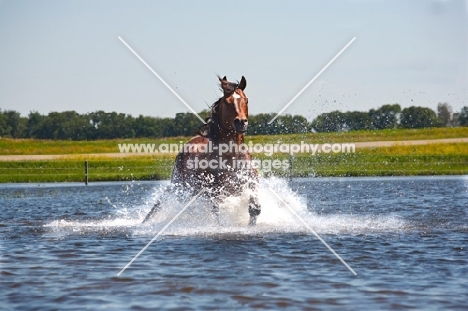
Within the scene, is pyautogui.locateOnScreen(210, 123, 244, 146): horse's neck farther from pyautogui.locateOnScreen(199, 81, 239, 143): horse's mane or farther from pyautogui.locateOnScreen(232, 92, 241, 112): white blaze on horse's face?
pyautogui.locateOnScreen(232, 92, 241, 112): white blaze on horse's face

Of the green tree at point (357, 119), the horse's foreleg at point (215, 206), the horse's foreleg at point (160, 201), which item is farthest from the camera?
the green tree at point (357, 119)

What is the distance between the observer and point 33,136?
6488cm

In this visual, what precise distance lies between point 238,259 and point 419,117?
45.2 metres

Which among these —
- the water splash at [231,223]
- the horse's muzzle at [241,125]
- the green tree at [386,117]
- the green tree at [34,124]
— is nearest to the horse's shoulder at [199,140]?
the water splash at [231,223]

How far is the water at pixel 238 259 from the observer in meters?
6.96

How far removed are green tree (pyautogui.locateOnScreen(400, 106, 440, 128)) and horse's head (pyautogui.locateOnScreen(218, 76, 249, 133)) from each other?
41777mm

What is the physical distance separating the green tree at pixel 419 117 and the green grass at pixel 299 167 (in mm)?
12144

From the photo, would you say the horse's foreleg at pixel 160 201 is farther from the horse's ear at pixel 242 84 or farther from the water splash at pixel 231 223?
the horse's ear at pixel 242 84

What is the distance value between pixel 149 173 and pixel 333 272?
25.6 m

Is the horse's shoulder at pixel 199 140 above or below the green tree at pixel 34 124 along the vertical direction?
below

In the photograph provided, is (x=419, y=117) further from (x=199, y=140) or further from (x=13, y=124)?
(x=199, y=140)

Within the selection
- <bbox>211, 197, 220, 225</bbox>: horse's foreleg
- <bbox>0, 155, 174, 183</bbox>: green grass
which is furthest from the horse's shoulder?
<bbox>0, 155, 174, 183</bbox>: green grass

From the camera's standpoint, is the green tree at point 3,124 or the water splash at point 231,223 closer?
the water splash at point 231,223

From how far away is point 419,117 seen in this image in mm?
52188
